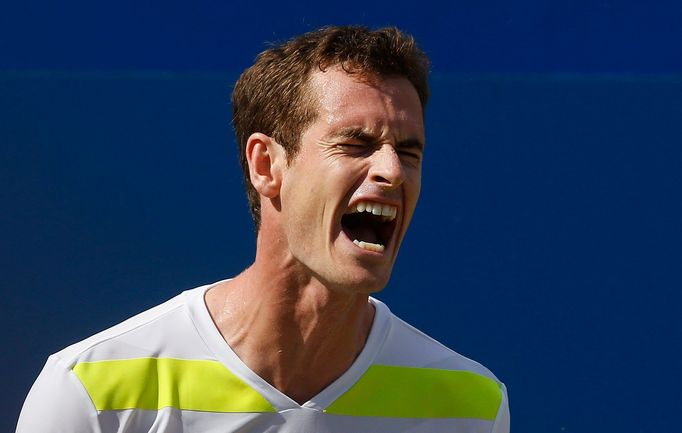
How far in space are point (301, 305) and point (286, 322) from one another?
0.04m

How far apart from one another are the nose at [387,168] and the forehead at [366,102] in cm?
4

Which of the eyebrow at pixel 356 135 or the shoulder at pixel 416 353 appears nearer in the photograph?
the eyebrow at pixel 356 135

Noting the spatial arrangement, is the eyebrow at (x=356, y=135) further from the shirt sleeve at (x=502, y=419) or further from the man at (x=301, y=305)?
the shirt sleeve at (x=502, y=419)

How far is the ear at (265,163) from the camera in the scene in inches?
77.9

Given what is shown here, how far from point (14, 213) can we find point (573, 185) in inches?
56.4

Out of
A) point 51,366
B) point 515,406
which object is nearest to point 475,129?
point 515,406

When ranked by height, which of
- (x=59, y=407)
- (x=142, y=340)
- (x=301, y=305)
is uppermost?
(x=301, y=305)

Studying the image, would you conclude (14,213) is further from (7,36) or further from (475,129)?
(475,129)

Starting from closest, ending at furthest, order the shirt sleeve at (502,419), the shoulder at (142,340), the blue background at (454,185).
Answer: the shoulder at (142,340)
the shirt sleeve at (502,419)
the blue background at (454,185)

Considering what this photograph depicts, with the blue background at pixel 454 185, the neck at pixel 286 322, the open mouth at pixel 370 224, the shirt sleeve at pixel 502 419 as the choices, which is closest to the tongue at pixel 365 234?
the open mouth at pixel 370 224

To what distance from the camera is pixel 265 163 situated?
79.3 inches

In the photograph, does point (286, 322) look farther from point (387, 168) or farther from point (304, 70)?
point (304, 70)

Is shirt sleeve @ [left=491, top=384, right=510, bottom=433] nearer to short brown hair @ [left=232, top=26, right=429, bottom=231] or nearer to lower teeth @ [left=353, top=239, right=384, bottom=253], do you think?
lower teeth @ [left=353, top=239, right=384, bottom=253]

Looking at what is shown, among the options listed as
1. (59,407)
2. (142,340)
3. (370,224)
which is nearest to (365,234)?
(370,224)
